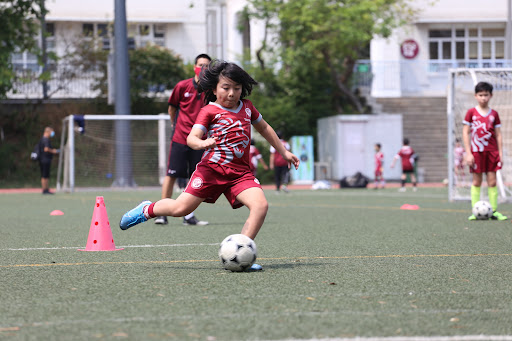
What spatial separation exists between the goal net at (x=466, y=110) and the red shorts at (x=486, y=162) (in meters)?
4.58

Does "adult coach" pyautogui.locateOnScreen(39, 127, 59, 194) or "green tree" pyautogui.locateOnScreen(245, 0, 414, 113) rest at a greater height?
"green tree" pyautogui.locateOnScreen(245, 0, 414, 113)

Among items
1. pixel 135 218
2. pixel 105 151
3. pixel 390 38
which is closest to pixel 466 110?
pixel 105 151

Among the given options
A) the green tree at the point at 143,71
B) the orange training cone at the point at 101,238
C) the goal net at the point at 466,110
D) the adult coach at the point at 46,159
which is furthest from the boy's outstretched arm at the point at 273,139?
the green tree at the point at 143,71

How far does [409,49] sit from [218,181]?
110ft

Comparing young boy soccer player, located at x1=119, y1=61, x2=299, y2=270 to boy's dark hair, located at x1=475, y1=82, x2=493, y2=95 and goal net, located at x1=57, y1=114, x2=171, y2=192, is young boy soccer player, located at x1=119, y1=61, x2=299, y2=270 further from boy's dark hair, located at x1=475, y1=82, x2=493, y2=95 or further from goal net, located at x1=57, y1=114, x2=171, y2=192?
goal net, located at x1=57, y1=114, x2=171, y2=192

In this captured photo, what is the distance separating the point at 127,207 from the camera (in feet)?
54.6

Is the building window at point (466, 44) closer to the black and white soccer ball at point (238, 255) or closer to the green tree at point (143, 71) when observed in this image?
the green tree at point (143, 71)

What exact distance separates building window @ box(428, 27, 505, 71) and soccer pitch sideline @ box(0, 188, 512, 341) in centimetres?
3035

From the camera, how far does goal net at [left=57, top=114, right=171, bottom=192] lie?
2616 cm

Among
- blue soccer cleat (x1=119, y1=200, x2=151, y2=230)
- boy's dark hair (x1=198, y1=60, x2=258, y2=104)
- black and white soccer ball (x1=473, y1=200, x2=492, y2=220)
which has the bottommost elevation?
black and white soccer ball (x1=473, y1=200, x2=492, y2=220)

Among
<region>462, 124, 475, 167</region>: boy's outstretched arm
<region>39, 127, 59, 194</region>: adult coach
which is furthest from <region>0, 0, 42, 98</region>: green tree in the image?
<region>462, 124, 475, 167</region>: boy's outstretched arm

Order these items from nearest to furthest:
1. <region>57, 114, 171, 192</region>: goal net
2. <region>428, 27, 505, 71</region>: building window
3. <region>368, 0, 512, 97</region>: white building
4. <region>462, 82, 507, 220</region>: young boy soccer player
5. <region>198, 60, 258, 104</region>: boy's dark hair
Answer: <region>198, 60, 258, 104</region>: boy's dark hair < <region>462, 82, 507, 220</region>: young boy soccer player < <region>57, 114, 171, 192</region>: goal net < <region>368, 0, 512, 97</region>: white building < <region>428, 27, 505, 71</region>: building window

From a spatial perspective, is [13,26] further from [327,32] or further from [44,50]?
[327,32]

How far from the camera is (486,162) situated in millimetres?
11867
